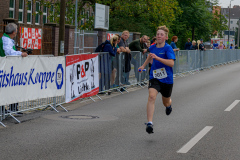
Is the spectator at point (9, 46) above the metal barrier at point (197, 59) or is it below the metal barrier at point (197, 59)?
above

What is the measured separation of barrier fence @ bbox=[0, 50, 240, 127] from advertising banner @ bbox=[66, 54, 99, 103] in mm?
363

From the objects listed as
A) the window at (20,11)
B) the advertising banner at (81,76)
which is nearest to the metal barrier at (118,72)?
the advertising banner at (81,76)

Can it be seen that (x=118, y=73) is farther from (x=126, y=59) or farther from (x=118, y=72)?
(x=126, y=59)

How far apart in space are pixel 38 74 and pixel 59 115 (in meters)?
1.01

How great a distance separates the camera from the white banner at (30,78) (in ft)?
31.4

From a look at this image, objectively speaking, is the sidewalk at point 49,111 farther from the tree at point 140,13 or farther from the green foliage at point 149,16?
the green foliage at point 149,16

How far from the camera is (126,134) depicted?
28.4 feet

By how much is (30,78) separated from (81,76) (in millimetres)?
2786

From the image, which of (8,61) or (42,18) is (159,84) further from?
(42,18)

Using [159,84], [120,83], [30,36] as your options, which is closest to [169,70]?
[159,84]

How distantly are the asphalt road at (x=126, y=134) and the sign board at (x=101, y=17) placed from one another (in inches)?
532

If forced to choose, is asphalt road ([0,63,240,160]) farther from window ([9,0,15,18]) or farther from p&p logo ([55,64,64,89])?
window ([9,0,15,18])

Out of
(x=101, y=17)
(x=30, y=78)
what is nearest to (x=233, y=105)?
(x=30, y=78)

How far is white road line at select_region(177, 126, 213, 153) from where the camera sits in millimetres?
7340
